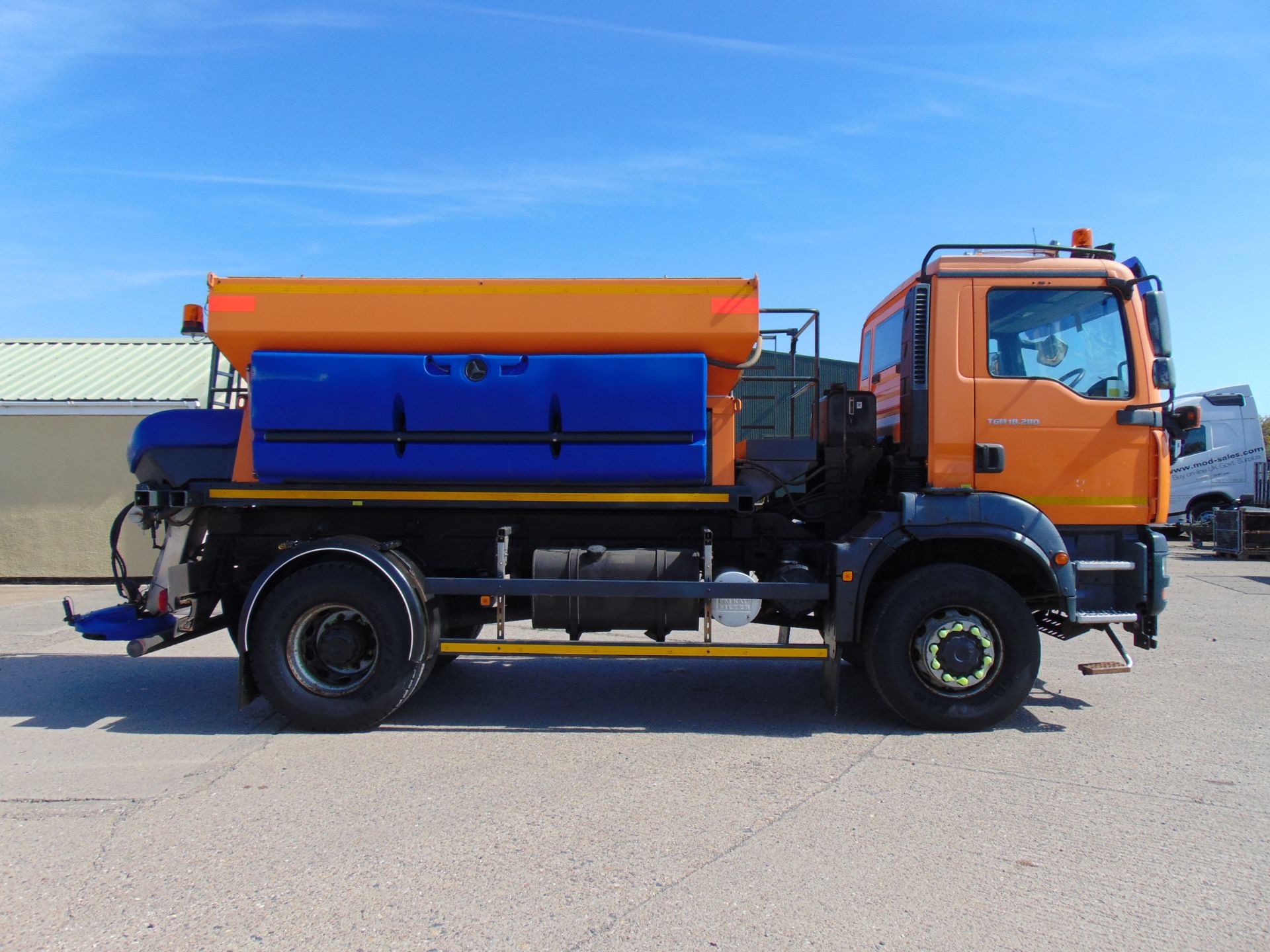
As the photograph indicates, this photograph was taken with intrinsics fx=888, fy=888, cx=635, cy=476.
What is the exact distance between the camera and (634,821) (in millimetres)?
4129

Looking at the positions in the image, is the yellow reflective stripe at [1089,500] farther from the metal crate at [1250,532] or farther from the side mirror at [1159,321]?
the metal crate at [1250,532]

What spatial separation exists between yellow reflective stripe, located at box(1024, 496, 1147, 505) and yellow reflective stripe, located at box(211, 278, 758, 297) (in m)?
2.26

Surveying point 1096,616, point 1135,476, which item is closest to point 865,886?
point 1096,616

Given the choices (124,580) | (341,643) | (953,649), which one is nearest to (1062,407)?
(953,649)

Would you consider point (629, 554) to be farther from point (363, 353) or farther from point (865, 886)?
point (865, 886)

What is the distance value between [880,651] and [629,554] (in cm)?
169

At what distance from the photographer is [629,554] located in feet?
19.2

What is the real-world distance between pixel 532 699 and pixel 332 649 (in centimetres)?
153

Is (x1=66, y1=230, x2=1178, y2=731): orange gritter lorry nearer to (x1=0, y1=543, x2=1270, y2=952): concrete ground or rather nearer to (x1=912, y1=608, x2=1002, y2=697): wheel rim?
(x1=912, y1=608, x2=1002, y2=697): wheel rim

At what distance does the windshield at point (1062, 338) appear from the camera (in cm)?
565

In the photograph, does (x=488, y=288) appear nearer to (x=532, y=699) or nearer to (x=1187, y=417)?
(x=532, y=699)

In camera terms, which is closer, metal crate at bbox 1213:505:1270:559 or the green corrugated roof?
the green corrugated roof

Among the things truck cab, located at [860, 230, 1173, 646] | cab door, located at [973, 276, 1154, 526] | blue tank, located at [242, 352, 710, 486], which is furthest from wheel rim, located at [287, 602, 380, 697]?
cab door, located at [973, 276, 1154, 526]

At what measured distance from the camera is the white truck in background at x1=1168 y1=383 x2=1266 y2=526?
20078 millimetres
